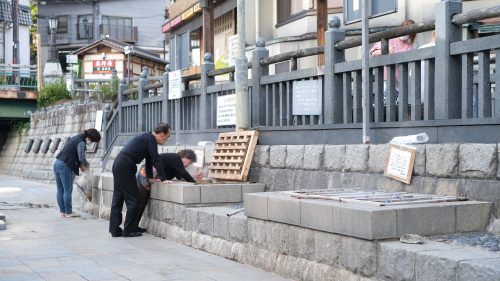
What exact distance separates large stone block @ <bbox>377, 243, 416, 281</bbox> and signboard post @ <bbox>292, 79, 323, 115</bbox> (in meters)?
3.77

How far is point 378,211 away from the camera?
600cm

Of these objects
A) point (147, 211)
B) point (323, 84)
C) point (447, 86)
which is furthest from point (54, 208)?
point (447, 86)

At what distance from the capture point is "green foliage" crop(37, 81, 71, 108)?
1314 inches

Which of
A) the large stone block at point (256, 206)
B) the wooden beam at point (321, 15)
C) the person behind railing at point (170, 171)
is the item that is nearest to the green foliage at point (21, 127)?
the wooden beam at point (321, 15)

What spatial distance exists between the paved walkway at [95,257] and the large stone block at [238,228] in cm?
30

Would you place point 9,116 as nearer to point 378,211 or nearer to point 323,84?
point 323,84

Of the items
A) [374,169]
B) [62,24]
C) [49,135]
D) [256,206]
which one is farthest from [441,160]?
[62,24]

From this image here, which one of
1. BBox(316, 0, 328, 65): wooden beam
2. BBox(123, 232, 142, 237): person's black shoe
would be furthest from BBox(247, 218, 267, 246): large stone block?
BBox(316, 0, 328, 65): wooden beam

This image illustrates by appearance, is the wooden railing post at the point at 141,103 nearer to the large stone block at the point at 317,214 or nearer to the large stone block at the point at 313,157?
the large stone block at the point at 313,157

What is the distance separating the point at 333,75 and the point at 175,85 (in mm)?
5156

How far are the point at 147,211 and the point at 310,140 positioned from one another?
10.8ft

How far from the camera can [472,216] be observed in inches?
255

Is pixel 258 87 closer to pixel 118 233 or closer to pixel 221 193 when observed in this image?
pixel 221 193

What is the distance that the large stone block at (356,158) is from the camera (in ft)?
26.8
